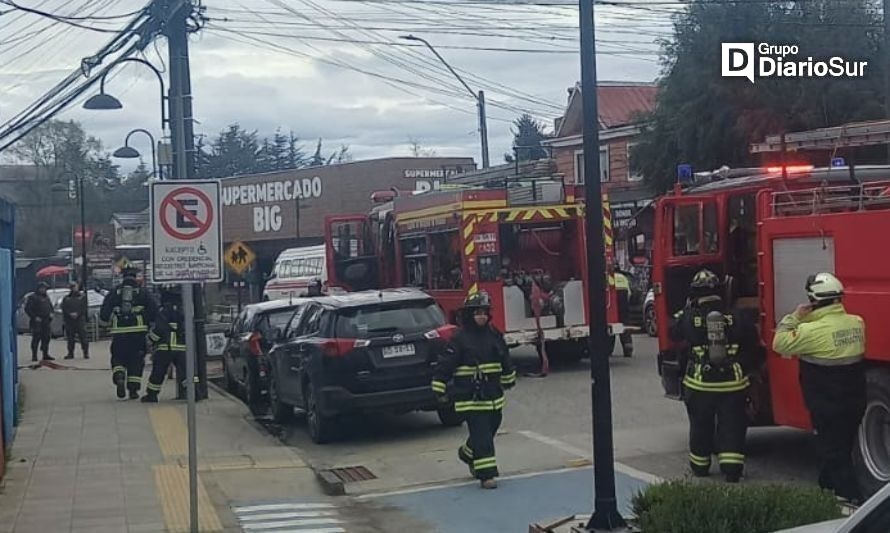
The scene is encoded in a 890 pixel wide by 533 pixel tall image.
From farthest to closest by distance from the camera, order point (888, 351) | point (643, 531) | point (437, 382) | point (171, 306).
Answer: point (171, 306)
point (437, 382)
point (888, 351)
point (643, 531)

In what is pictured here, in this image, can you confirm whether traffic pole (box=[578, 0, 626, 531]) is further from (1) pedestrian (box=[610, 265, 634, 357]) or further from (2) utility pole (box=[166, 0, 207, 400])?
(1) pedestrian (box=[610, 265, 634, 357])

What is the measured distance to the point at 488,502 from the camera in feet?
33.9

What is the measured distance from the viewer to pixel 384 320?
13711 mm

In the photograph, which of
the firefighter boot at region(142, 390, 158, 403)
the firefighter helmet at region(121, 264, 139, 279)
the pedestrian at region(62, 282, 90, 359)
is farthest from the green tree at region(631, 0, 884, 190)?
the firefighter boot at region(142, 390, 158, 403)

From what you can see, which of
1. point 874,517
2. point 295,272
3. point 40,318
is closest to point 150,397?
point 40,318

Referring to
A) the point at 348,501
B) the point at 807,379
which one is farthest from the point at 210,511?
the point at 807,379

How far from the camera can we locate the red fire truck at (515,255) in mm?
19406

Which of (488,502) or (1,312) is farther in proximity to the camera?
(1,312)

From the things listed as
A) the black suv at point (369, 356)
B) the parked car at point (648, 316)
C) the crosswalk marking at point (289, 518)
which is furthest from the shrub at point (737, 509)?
the parked car at point (648, 316)

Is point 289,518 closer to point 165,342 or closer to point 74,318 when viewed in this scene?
point 165,342

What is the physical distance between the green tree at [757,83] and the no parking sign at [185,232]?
820 inches

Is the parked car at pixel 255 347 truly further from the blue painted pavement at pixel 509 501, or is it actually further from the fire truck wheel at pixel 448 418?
the blue painted pavement at pixel 509 501

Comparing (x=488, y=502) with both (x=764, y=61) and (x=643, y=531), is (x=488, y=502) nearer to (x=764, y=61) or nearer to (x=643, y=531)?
(x=643, y=531)

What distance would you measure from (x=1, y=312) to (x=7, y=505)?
3.30 metres
